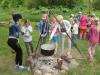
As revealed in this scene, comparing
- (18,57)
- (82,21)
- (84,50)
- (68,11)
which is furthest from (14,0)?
(18,57)

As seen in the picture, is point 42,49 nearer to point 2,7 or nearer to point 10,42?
point 10,42

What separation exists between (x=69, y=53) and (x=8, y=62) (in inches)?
90.6

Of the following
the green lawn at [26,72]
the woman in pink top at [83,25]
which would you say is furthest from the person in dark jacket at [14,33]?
the woman in pink top at [83,25]

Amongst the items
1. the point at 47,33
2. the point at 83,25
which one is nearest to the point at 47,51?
the point at 47,33

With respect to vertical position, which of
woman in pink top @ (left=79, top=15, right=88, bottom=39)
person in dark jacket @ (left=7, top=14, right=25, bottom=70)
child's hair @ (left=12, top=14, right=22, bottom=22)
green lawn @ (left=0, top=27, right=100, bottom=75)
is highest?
child's hair @ (left=12, top=14, right=22, bottom=22)

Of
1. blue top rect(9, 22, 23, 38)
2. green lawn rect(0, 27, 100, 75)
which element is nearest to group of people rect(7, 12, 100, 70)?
blue top rect(9, 22, 23, 38)

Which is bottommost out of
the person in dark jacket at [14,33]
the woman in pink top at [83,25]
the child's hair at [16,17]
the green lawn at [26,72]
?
the green lawn at [26,72]

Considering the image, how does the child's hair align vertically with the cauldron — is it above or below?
above

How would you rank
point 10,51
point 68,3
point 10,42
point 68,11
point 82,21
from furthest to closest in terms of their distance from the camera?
1. point 68,3
2. point 68,11
3. point 82,21
4. point 10,51
5. point 10,42

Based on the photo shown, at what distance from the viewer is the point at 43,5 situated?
2828cm

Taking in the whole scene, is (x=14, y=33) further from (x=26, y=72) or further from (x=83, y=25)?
(x=83, y=25)

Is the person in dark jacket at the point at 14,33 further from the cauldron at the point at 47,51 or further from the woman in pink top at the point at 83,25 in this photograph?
the woman in pink top at the point at 83,25

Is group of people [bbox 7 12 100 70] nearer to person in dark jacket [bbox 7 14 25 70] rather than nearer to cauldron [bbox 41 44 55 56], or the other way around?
person in dark jacket [bbox 7 14 25 70]

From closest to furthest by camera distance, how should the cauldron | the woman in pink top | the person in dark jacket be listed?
the person in dark jacket < the cauldron < the woman in pink top
